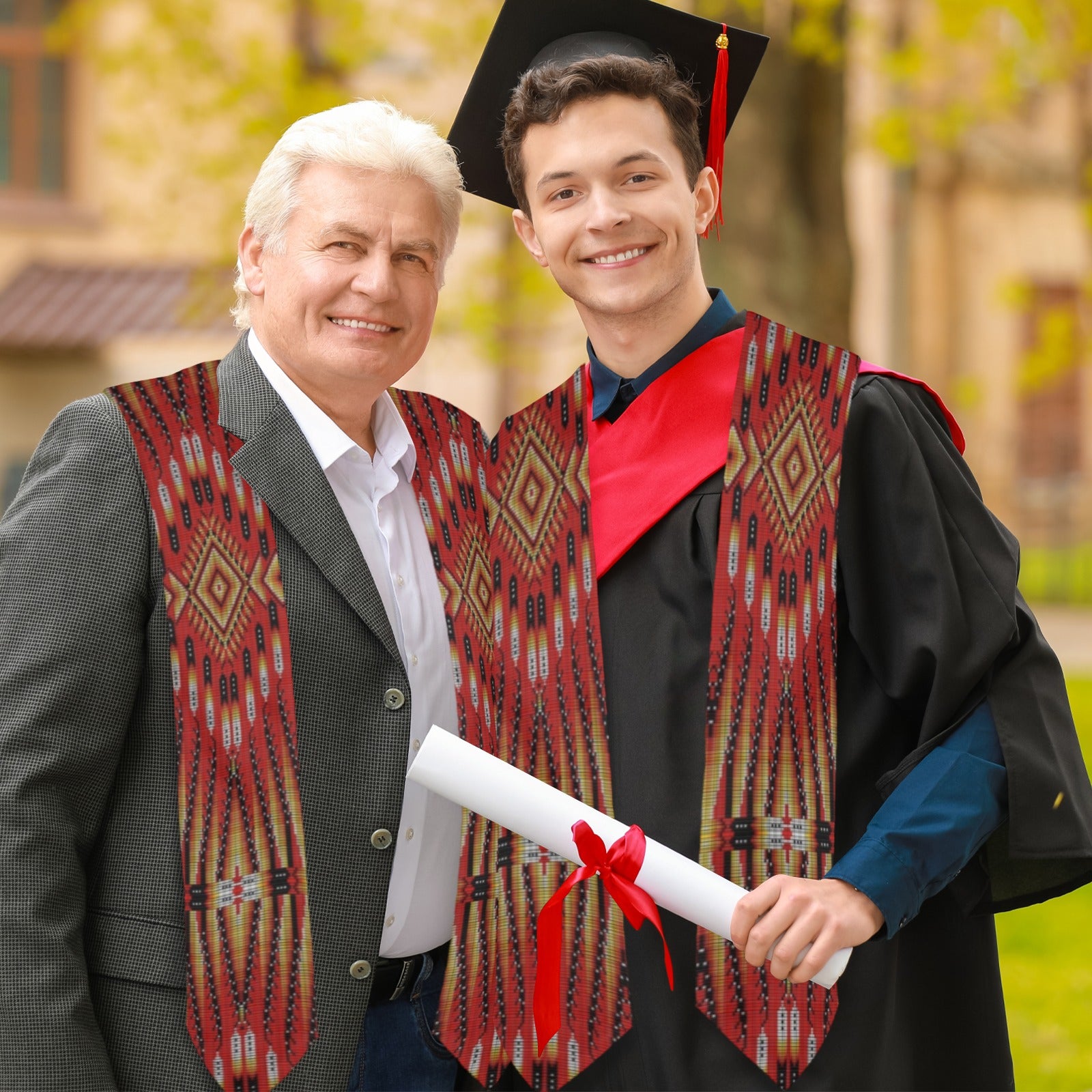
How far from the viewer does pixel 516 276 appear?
342 inches

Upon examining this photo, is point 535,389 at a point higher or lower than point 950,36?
lower

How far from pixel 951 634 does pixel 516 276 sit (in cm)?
686

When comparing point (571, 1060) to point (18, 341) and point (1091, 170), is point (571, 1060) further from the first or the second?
point (18, 341)

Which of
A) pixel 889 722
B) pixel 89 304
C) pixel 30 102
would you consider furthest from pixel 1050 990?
pixel 30 102

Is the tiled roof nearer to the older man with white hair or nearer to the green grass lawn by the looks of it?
the green grass lawn

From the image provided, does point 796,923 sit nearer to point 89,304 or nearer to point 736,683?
point 736,683

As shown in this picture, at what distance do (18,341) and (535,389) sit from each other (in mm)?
4285

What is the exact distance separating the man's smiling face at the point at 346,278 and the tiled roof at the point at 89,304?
307 inches

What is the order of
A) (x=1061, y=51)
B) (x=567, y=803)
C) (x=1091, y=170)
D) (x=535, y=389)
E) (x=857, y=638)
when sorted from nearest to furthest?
(x=567, y=803), (x=857, y=638), (x=1091, y=170), (x=1061, y=51), (x=535, y=389)

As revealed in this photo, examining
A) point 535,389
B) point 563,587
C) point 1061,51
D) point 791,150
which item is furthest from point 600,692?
point 535,389

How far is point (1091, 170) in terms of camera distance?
766cm

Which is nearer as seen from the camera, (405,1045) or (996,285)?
(405,1045)

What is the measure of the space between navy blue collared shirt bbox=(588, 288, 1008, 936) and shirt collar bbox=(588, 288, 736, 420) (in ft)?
2.49

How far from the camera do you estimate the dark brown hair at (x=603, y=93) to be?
7.60 feet
